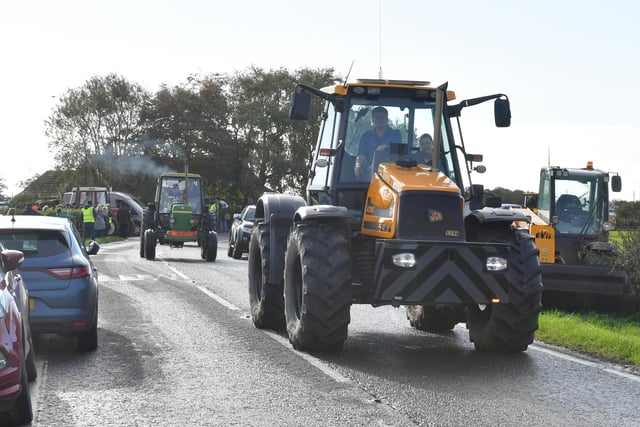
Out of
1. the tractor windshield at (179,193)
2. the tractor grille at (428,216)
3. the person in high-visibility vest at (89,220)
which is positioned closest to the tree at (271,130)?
the person in high-visibility vest at (89,220)

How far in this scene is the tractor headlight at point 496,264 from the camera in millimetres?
10031

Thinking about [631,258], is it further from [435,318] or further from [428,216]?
[428,216]

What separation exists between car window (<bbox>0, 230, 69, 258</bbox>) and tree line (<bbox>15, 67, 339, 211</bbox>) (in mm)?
56323

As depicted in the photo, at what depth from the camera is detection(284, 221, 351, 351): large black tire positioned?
9781 millimetres

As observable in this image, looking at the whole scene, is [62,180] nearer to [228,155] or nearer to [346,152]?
[228,155]

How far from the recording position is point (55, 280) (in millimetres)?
10336

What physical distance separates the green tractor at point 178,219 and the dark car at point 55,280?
18683 millimetres

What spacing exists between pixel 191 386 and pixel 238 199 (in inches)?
2491

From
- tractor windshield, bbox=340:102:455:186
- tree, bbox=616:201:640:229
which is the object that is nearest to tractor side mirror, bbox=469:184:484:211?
tractor windshield, bbox=340:102:455:186

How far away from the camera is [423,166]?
36.0 feet

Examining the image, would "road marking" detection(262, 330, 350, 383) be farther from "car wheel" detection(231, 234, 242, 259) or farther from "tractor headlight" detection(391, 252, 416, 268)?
"car wheel" detection(231, 234, 242, 259)

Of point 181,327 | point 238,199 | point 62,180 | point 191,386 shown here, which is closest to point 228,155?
point 238,199

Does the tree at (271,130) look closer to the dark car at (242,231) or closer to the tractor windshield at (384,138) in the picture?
the dark car at (242,231)

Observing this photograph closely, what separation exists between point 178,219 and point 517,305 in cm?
2288
